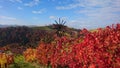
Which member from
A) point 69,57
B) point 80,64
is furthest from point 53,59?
point 80,64

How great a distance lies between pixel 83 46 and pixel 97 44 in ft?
4.85

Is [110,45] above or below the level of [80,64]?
above

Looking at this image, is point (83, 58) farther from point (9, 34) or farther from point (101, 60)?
point (9, 34)

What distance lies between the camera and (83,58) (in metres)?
14.1

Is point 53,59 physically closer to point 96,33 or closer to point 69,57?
point 69,57

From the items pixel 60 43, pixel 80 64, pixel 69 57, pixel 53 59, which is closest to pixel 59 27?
pixel 53 59

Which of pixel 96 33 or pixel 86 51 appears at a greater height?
pixel 96 33

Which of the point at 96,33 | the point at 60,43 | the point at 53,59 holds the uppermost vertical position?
the point at 96,33

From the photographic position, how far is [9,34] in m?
65.6

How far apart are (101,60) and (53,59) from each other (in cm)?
1427

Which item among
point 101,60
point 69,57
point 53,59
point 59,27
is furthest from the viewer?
point 59,27

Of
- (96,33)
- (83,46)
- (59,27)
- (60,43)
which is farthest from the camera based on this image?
(59,27)

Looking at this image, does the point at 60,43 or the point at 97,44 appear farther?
the point at 60,43

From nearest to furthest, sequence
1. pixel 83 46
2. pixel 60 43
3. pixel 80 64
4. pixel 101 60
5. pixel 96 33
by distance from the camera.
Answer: pixel 101 60 < pixel 96 33 < pixel 83 46 < pixel 80 64 < pixel 60 43
